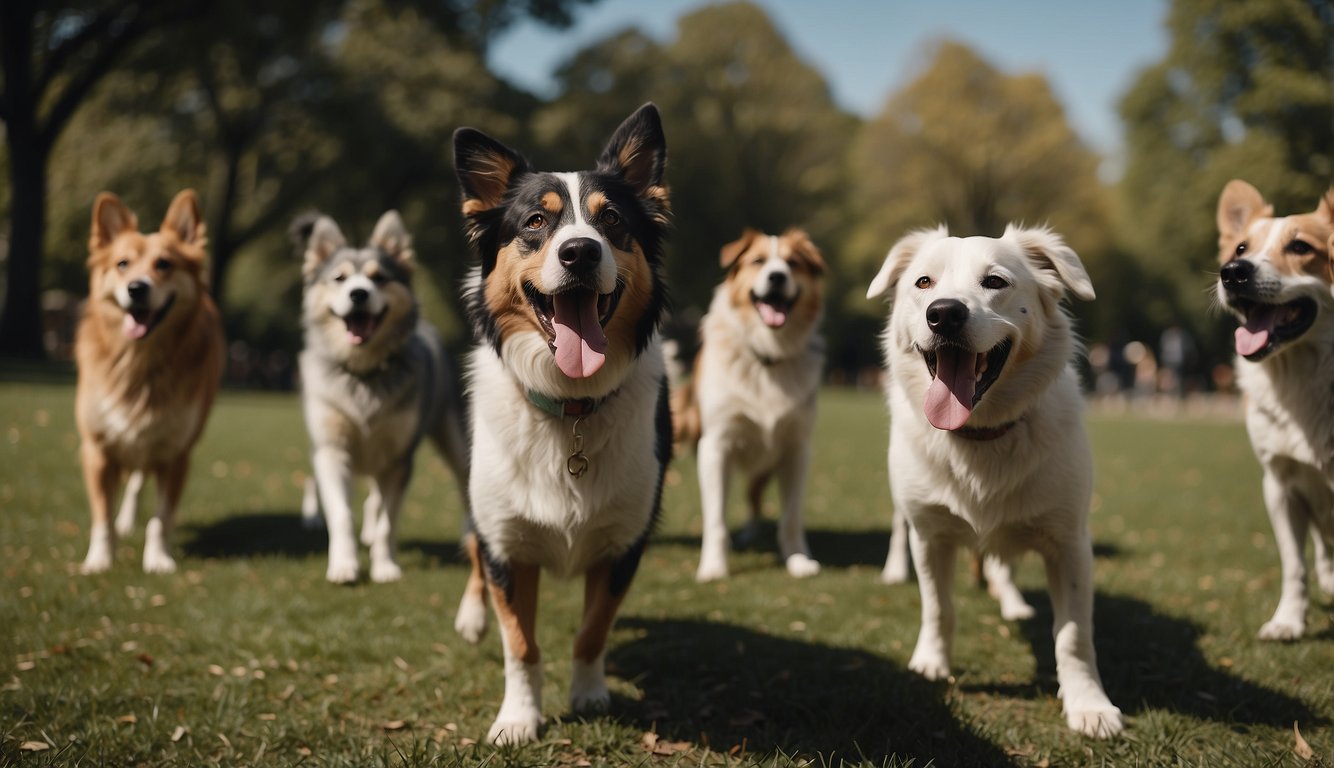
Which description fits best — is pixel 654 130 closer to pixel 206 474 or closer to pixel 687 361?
pixel 206 474

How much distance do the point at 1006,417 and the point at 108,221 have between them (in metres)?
5.92

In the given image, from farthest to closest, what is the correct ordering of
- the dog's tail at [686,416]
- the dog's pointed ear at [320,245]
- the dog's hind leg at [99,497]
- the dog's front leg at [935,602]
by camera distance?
the dog's tail at [686,416] → the dog's pointed ear at [320,245] → the dog's hind leg at [99,497] → the dog's front leg at [935,602]

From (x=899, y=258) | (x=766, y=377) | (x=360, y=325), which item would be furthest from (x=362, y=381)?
(x=899, y=258)

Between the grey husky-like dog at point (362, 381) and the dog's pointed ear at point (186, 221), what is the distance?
74 cm

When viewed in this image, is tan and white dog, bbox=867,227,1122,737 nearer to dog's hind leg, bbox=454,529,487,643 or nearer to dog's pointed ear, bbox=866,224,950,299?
dog's pointed ear, bbox=866,224,950,299

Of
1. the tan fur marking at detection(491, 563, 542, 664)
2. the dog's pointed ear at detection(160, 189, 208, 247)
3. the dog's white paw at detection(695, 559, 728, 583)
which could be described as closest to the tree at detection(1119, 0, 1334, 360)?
the dog's white paw at detection(695, 559, 728, 583)

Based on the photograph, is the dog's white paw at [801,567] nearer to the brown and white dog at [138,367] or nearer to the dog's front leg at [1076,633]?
the dog's front leg at [1076,633]

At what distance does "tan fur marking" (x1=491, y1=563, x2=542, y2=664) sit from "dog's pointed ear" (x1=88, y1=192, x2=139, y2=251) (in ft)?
13.8

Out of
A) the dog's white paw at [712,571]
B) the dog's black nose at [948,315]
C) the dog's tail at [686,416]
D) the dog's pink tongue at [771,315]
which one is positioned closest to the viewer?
the dog's black nose at [948,315]

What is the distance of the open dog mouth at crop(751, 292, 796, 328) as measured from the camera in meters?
6.55

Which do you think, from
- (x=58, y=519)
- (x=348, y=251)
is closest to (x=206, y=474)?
(x=58, y=519)

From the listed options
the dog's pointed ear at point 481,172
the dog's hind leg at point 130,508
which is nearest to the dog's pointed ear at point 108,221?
the dog's hind leg at point 130,508

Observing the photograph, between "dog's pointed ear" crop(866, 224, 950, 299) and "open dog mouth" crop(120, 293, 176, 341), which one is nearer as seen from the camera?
"dog's pointed ear" crop(866, 224, 950, 299)

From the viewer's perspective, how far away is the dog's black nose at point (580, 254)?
3.36 meters
